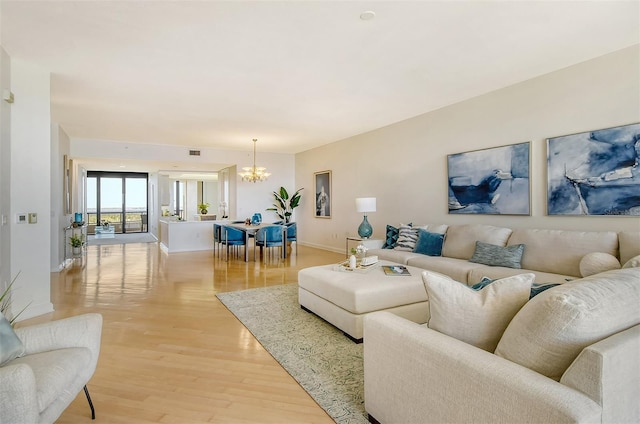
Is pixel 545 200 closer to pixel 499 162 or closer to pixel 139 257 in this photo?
pixel 499 162

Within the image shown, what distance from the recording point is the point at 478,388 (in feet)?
3.96

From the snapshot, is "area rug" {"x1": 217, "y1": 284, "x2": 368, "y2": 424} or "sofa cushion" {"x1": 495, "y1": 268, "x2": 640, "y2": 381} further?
"area rug" {"x1": 217, "y1": 284, "x2": 368, "y2": 424}

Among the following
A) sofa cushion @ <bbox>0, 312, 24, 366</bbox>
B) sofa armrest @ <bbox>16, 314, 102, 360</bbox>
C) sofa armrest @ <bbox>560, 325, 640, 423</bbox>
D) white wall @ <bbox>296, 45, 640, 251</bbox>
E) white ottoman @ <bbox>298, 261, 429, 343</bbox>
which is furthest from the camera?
white wall @ <bbox>296, 45, 640, 251</bbox>

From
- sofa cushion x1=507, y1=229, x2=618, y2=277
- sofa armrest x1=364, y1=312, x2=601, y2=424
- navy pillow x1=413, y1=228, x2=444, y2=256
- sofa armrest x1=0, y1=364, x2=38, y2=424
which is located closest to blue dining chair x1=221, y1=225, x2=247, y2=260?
navy pillow x1=413, y1=228, x2=444, y2=256

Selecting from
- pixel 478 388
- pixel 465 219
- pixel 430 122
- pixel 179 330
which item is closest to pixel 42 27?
pixel 179 330

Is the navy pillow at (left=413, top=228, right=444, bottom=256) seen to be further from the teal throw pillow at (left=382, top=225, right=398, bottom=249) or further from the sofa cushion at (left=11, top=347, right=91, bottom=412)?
the sofa cushion at (left=11, top=347, right=91, bottom=412)

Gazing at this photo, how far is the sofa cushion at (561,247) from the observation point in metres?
3.21

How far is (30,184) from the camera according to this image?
363cm

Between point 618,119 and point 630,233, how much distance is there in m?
1.23

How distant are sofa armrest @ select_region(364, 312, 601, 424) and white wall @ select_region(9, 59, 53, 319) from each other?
12.6 feet

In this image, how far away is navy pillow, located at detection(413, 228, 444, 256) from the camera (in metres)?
4.71

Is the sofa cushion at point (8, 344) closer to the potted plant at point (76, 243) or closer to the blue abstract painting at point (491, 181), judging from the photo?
the blue abstract painting at point (491, 181)

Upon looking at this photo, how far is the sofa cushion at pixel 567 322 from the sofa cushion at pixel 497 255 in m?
2.56

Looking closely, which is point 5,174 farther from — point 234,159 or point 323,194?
point 323,194
